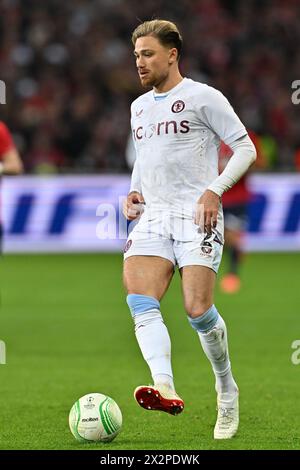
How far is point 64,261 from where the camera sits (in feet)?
60.1

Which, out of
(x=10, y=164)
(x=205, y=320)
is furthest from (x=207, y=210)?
(x=10, y=164)

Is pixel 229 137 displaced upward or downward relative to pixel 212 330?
upward

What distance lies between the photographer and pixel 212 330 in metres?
6.12

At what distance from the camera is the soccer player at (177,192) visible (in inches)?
238

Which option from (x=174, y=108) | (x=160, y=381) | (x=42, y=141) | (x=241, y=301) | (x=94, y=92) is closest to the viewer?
(x=160, y=381)

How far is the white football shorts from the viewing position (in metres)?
6.11

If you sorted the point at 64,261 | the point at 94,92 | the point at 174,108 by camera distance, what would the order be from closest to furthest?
the point at 174,108, the point at 64,261, the point at 94,92

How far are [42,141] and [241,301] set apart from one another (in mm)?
8323

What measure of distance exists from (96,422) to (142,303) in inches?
26.0

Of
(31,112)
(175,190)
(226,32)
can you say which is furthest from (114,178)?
(175,190)

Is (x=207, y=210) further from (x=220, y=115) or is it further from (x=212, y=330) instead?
(x=212, y=330)

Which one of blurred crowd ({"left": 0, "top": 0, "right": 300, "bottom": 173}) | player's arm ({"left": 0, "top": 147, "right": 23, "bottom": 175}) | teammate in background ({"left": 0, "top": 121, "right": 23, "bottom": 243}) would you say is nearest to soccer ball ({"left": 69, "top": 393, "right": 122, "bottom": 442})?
player's arm ({"left": 0, "top": 147, "right": 23, "bottom": 175})
